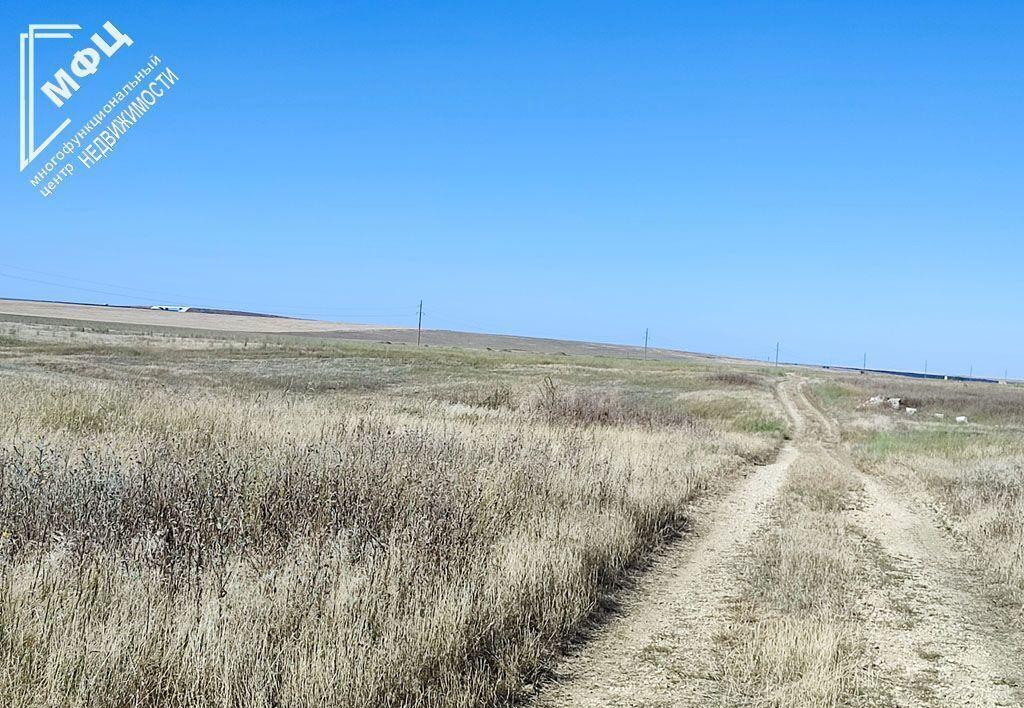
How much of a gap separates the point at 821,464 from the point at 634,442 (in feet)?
15.1

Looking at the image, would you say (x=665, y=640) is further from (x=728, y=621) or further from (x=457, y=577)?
(x=457, y=577)

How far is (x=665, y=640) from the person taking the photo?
6211 mm

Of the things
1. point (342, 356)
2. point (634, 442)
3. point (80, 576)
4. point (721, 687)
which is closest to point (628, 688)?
point (721, 687)

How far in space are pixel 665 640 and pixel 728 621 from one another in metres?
Result: 0.75

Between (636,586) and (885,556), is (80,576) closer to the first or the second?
(636,586)

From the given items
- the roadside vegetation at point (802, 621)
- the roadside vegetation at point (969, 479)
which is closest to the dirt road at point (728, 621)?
the roadside vegetation at point (802, 621)

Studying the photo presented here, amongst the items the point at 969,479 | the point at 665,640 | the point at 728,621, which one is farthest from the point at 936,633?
the point at 969,479

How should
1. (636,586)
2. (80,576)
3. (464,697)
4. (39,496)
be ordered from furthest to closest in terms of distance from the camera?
(636,586), (39,496), (80,576), (464,697)

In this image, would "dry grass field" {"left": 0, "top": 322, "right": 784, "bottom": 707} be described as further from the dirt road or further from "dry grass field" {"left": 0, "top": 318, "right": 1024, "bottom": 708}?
the dirt road

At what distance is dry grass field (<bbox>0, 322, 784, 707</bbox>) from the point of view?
445 cm

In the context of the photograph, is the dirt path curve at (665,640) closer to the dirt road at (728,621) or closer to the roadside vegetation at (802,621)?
the dirt road at (728,621)

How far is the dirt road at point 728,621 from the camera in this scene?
17.4 feet

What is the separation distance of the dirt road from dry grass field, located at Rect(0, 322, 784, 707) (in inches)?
14.3

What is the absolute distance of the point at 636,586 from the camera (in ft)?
25.0
